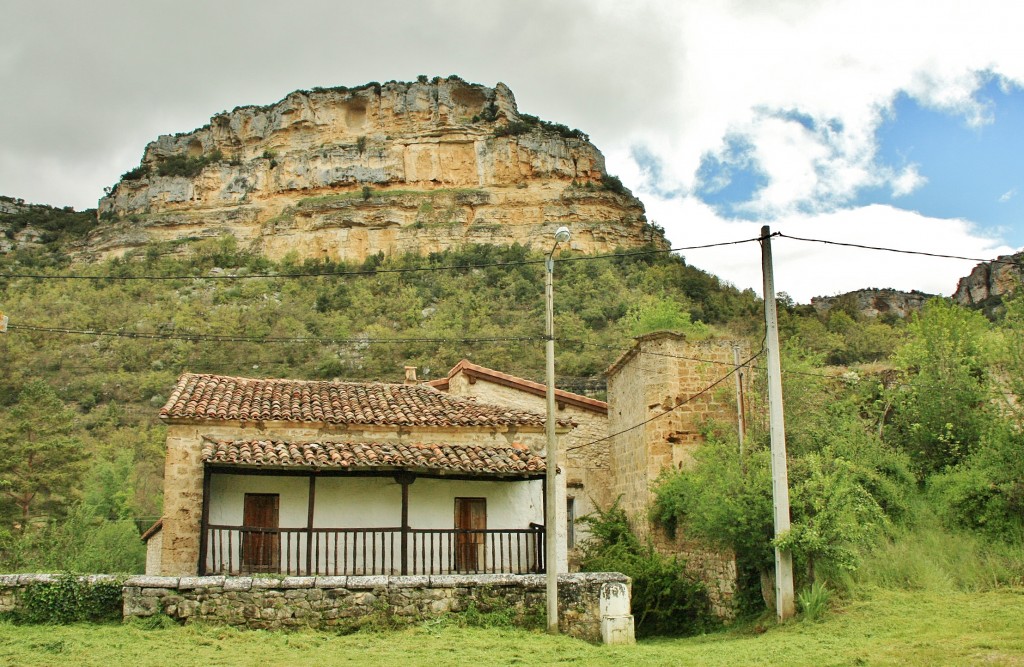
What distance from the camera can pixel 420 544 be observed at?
1584 cm

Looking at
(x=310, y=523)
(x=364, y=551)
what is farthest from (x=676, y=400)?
(x=310, y=523)

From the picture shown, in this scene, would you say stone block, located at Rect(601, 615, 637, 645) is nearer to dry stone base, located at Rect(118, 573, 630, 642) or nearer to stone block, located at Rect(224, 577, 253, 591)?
dry stone base, located at Rect(118, 573, 630, 642)

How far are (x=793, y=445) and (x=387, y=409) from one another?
7711 millimetres

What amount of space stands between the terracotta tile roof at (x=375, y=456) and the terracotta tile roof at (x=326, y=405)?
58 centimetres

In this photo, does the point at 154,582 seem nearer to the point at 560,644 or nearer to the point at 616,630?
the point at 560,644

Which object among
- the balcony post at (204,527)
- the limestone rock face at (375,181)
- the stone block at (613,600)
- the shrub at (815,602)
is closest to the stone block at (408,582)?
the stone block at (613,600)

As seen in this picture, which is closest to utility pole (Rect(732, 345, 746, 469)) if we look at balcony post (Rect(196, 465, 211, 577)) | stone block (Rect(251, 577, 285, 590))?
stone block (Rect(251, 577, 285, 590))

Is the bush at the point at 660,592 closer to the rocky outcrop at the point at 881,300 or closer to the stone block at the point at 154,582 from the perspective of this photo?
the stone block at the point at 154,582

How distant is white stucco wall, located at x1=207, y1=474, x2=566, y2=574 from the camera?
1495 cm

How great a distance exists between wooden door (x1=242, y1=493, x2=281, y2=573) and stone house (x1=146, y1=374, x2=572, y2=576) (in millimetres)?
18

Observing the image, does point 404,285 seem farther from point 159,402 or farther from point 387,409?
point 387,409

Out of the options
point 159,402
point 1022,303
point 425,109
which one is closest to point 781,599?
point 1022,303

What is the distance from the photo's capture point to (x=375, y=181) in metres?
85.0

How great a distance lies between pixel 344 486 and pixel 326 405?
6.17ft
